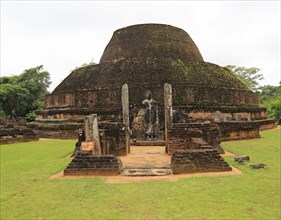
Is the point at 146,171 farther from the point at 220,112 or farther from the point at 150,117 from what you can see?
the point at 220,112

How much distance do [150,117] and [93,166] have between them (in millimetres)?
5658

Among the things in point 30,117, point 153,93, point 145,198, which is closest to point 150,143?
point 153,93

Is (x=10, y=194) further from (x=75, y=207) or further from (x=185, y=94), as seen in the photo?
(x=185, y=94)

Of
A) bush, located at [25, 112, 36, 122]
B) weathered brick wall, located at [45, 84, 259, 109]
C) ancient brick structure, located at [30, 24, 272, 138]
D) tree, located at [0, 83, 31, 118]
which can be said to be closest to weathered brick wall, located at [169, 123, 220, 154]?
ancient brick structure, located at [30, 24, 272, 138]

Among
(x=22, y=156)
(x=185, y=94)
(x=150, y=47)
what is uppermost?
(x=150, y=47)

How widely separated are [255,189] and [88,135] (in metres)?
4.42

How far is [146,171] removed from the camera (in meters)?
6.50

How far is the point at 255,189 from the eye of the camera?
194 inches

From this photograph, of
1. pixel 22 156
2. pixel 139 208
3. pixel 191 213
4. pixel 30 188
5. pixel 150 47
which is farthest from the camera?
pixel 150 47

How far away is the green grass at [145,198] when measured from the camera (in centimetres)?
392

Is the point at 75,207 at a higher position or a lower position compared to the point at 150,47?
lower

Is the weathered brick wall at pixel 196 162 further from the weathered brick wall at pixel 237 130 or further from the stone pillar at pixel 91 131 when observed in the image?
the weathered brick wall at pixel 237 130

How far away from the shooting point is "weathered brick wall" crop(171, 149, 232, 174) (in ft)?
21.2

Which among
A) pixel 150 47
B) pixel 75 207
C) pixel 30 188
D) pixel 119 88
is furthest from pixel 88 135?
pixel 150 47
